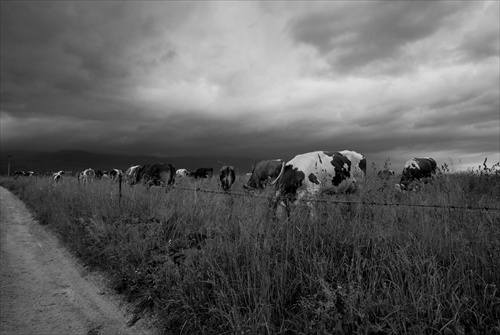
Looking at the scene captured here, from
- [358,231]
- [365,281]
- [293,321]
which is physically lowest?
[293,321]

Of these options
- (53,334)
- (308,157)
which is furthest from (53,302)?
(308,157)

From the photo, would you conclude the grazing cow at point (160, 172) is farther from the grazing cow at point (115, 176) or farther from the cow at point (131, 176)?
the grazing cow at point (115, 176)

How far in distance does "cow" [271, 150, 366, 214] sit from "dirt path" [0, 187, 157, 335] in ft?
14.1

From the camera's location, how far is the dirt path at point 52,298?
4.14 meters

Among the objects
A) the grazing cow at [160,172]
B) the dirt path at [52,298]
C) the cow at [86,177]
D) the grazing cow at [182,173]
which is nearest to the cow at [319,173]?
the dirt path at [52,298]

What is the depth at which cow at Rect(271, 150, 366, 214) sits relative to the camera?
7.88m

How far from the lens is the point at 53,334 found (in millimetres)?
4023

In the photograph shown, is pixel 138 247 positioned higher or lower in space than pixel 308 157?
lower

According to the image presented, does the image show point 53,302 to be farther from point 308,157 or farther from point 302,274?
point 308,157

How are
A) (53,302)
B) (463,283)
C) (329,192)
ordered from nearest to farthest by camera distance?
(463,283) < (53,302) < (329,192)

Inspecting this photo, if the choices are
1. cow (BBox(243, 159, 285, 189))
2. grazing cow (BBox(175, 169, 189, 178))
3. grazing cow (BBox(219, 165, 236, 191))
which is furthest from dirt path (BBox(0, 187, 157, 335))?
grazing cow (BBox(175, 169, 189, 178))

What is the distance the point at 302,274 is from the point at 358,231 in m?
1.14

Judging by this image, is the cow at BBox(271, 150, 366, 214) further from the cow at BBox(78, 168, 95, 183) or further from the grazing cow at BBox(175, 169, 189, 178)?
the grazing cow at BBox(175, 169, 189, 178)

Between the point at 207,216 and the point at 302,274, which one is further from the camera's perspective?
the point at 207,216
